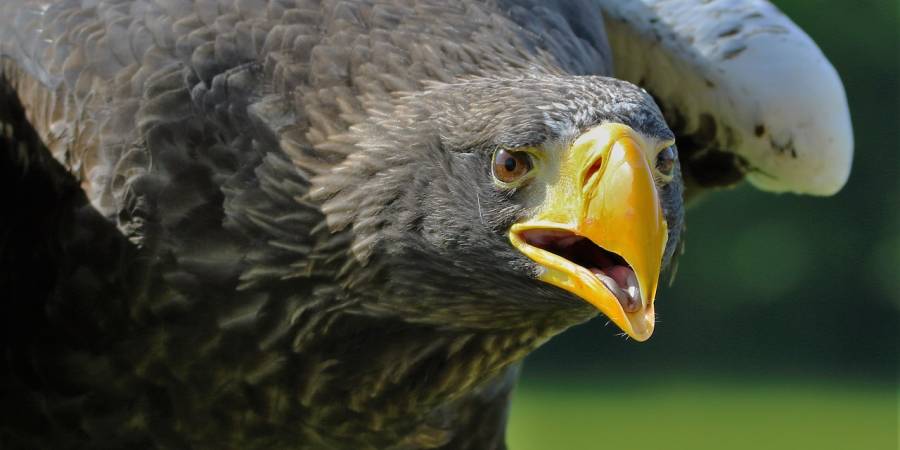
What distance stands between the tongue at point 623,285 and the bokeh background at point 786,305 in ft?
52.5

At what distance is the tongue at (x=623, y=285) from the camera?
2977mm

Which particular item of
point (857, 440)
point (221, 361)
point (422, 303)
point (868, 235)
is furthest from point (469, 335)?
point (868, 235)

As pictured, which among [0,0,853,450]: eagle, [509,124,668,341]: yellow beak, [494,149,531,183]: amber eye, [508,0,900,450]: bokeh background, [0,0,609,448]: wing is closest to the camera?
[509,124,668,341]: yellow beak

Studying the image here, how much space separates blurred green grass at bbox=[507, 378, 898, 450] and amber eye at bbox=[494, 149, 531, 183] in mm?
12073

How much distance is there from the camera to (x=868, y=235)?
19609 millimetres

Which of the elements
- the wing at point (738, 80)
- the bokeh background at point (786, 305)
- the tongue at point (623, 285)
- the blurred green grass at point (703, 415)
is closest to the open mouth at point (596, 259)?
the tongue at point (623, 285)

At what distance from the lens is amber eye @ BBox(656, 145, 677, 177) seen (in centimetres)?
319

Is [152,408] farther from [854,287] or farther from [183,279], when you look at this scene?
[854,287]

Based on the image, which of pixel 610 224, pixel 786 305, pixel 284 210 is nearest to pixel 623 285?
pixel 610 224

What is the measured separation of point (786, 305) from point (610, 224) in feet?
58.5

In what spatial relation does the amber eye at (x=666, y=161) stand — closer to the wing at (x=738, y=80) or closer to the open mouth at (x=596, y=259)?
the open mouth at (x=596, y=259)

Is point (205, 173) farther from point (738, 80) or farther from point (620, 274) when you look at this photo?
point (738, 80)

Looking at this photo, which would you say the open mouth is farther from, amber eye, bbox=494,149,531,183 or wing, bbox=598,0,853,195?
wing, bbox=598,0,853,195

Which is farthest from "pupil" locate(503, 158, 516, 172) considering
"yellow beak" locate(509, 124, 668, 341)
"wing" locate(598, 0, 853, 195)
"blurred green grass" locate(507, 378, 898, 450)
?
"blurred green grass" locate(507, 378, 898, 450)
